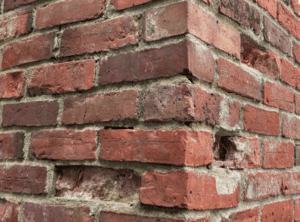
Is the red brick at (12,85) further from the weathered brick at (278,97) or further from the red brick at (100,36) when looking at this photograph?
the weathered brick at (278,97)

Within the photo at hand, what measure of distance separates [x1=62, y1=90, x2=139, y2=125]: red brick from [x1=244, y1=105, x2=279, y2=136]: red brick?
0.38 metres

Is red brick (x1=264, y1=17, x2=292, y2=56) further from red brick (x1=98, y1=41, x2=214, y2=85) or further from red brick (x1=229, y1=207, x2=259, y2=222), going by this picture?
red brick (x1=229, y1=207, x2=259, y2=222)

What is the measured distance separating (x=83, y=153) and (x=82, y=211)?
6.0 inches

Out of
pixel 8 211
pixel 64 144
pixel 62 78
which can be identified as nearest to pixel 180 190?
pixel 64 144

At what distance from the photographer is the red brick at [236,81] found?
89 cm

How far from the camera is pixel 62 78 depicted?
3.11ft

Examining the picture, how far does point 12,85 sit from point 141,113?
51cm

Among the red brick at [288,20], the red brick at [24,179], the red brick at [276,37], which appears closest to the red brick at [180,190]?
the red brick at [24,179]

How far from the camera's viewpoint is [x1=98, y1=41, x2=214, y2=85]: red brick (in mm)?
762

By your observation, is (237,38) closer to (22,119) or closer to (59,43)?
(59,43)

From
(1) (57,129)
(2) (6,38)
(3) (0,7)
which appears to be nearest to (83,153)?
(1) (57,129)

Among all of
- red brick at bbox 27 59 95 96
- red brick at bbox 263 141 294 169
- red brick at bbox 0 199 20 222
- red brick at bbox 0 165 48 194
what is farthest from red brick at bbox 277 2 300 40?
red brick at bbox 0 199 20 222

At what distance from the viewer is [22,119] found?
102cm

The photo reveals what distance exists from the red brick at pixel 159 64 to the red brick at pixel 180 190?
0.79 ft
